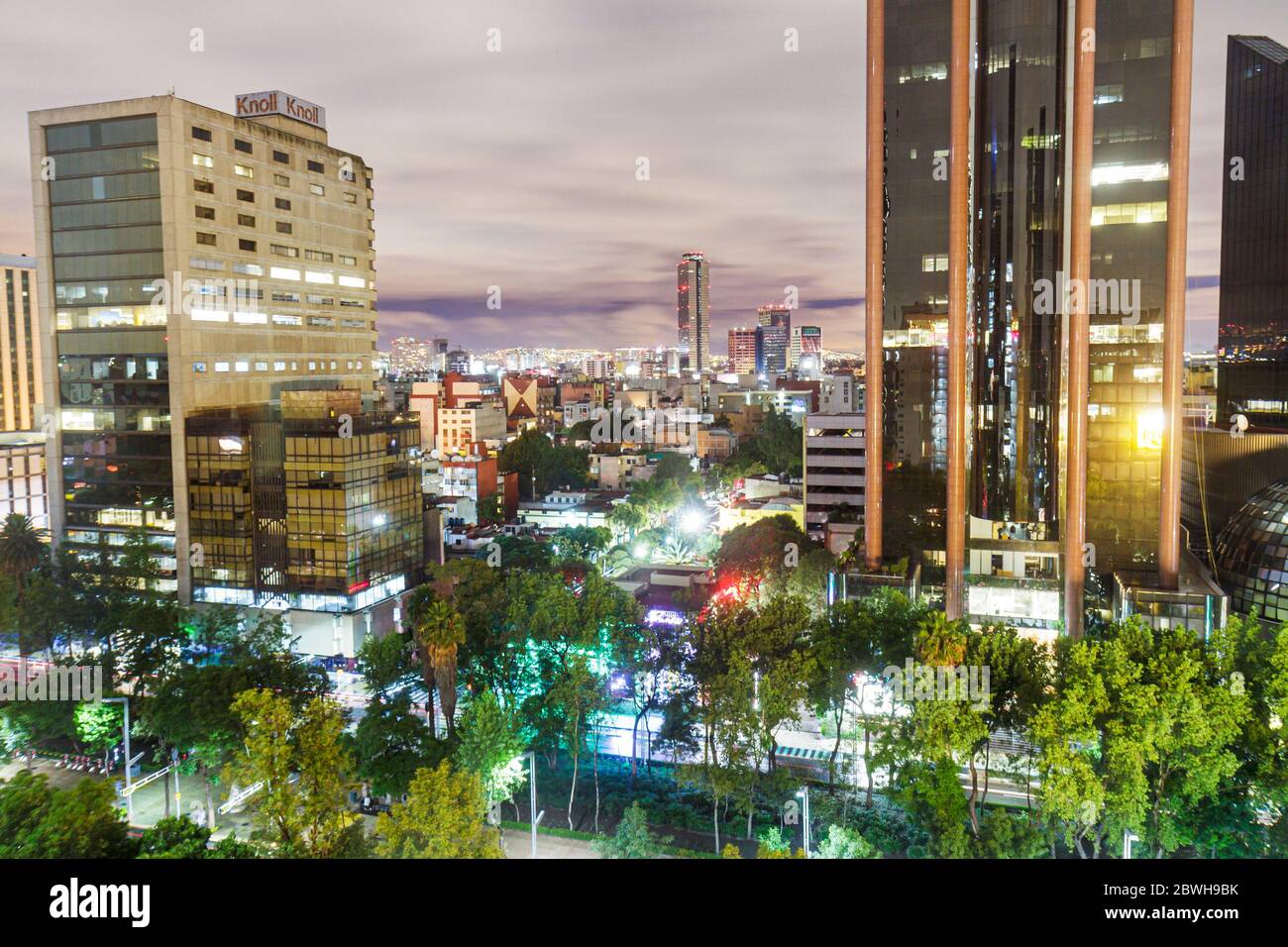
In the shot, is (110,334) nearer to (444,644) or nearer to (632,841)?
(444,644)

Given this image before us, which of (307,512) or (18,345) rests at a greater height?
(18,345)

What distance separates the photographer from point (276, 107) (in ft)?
183

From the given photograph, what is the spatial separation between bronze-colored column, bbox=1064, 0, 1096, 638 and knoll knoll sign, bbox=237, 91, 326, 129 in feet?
153

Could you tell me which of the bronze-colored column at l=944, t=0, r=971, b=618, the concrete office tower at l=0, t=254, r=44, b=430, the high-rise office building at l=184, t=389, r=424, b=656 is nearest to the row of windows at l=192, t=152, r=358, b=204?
the high-rise office building at l=184, t=389, r=424, b=656

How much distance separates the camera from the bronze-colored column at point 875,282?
45062 mm

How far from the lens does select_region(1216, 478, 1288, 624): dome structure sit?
39.1m

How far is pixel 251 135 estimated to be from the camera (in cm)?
5275

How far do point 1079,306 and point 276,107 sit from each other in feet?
164

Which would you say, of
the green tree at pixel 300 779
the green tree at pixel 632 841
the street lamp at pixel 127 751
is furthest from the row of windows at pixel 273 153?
the green tree at pixel 632 841

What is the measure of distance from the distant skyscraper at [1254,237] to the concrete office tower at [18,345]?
111m

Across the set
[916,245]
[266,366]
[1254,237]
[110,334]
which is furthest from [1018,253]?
[110,334]
